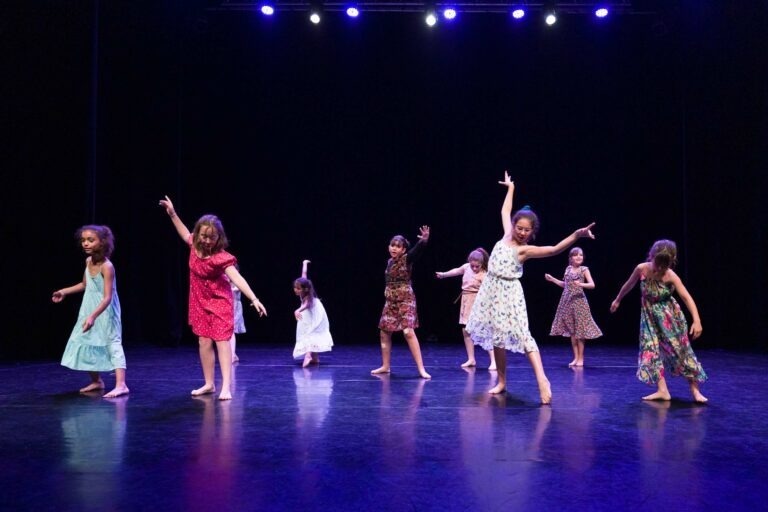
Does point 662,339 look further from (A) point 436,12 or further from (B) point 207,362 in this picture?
(A) point 436,12

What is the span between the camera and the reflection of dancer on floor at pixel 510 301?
12.9ft

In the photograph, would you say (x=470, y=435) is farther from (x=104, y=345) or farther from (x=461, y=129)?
(x=461, y=129)

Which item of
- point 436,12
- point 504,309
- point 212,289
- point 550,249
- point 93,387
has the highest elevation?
Answer: point 436,12

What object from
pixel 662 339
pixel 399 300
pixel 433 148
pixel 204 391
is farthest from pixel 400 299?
pixel 433 148

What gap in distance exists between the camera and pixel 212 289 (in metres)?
4.09

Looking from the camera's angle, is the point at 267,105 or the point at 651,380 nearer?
the point at 651,380

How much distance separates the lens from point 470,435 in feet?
9.84

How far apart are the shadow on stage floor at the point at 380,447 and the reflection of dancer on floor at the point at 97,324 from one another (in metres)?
0.25

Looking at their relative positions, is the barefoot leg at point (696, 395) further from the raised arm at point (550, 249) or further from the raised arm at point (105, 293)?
the raised arm at point (105, 293)

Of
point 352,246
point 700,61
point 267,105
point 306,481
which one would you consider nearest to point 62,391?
point 306,481

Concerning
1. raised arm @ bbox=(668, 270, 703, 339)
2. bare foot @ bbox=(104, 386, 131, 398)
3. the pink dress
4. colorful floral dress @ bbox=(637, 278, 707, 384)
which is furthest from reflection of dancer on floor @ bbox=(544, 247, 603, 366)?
bare foot @ bbox=(104, 386, 131, 398)

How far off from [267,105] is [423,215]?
2.88 meters

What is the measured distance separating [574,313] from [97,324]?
480cm

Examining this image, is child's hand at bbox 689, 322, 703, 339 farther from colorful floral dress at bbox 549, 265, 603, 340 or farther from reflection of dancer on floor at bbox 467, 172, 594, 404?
colorful floral dress at bbox 549, 265, 603, 340
